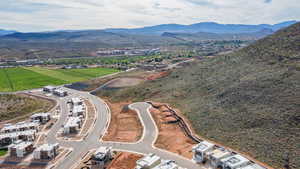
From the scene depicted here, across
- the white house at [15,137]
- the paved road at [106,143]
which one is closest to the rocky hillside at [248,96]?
the paved road at [106,143]

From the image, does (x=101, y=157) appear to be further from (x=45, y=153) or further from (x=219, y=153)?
(x=219, y=153)

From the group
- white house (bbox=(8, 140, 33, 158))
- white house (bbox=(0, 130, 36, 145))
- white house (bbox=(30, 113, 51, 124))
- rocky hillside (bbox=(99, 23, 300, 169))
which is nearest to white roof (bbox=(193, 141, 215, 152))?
rocky hillside (bbox=(99, 23, 300, 169))

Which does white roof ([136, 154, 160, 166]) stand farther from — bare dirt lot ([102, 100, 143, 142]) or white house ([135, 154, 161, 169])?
bare dirt lot ([102, 100, 143, 142])

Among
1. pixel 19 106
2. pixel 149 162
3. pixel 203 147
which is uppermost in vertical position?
pixel 203 147

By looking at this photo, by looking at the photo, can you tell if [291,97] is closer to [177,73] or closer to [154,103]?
[154,103]

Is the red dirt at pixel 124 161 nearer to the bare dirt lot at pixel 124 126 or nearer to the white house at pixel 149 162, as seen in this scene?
the white house at pixel 149 162

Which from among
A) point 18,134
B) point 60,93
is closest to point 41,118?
point 18,134

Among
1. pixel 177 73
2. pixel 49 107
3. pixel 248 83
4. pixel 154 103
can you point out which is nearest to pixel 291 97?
pixel 248 83
